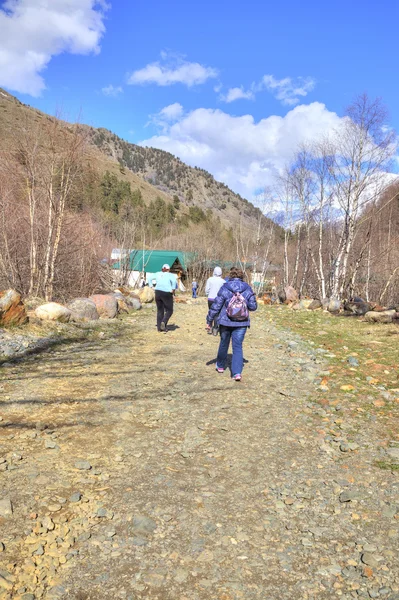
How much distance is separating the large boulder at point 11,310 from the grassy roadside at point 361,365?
678 cm

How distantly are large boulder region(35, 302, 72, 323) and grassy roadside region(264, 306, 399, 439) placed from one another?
6.57m

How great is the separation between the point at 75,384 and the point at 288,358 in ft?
15.2

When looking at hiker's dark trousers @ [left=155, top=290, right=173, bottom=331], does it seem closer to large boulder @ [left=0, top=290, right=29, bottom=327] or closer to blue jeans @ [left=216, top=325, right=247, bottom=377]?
large boulder @ [left=0, top=290, right=29, bottom=327]

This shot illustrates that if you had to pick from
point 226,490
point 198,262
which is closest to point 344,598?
point 226,490

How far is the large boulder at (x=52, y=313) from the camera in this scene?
33.3 feet

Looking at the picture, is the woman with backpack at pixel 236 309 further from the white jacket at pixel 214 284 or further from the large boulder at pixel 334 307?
the large boulder at pixel 334 307

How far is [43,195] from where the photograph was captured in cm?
1381

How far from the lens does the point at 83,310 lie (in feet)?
38.8

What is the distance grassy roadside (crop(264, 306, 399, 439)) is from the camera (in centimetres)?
565

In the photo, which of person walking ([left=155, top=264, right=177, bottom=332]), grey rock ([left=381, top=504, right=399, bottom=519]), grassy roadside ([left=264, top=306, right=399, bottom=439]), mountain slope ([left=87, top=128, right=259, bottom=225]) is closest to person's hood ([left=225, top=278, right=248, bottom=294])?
grassy roadside ([left=264, top=306, right=399, bottom=439])

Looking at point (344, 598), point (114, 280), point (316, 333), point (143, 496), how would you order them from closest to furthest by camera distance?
point (344, 598) → point (143, 496) → point (316, 333) → point (114, 280)

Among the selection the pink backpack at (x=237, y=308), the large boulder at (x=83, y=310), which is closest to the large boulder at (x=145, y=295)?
the large boulder at (x=83, y=310)

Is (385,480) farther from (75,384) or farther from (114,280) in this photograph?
(114,280)

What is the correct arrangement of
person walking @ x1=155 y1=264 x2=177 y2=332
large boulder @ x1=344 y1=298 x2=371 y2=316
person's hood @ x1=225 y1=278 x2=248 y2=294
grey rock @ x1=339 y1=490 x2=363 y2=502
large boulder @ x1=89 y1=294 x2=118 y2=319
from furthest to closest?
1. large boulder @ x1=344 y1=298 x2=371 y2=316
2. large boulder @ x1=89 y1=294 x2=118 y2=319
3. person walking @ x1=155 y1=264 x2=177 y2=332
4. person's hood @ x1=225 y1=278 x2=248 y2=294
5. grey rock @ x1=339 y1=490 x2=363 y2=502
